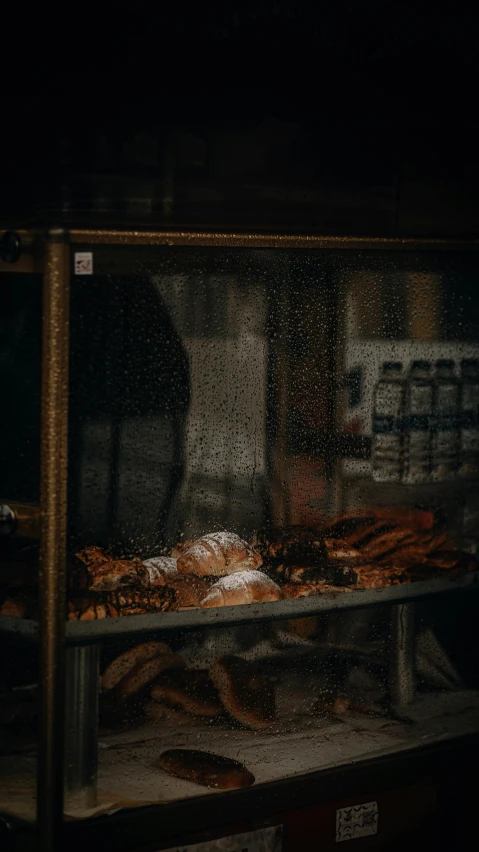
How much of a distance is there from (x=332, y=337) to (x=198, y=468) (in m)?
0.38

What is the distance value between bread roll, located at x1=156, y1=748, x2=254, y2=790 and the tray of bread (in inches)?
10.6

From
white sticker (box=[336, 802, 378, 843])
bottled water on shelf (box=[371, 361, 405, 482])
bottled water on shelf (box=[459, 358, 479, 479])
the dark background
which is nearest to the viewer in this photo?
the dark background

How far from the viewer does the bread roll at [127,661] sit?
2.31 metres

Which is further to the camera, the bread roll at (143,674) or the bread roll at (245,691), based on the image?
the bread roll at (245,691)

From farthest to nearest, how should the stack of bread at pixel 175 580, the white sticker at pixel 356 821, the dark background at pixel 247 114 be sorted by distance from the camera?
the white sticker at pixel 356 821
the stack of bread at pixel 175 580
the dark background at pixel 247 114

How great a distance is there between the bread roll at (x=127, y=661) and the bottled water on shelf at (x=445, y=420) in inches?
28.5

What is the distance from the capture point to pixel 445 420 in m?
2.69

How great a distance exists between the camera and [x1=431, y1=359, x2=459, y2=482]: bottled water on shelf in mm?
2676

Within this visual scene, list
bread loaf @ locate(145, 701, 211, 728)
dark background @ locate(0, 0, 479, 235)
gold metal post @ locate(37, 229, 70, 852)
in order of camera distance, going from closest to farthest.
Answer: gold metal post @ locate(37, 229, 70, 852) → dark background @ locate(0, 0, 479, 235) → bread loaf @ locate(145, 701, 211, 728)

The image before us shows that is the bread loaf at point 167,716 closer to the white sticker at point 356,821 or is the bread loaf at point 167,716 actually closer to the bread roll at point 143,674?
the bread roll at point 143,674

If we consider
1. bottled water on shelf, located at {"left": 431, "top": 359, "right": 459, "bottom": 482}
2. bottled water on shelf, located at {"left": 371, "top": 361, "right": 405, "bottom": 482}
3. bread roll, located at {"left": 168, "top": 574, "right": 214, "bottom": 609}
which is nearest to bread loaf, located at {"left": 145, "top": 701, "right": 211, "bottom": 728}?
bread roll, located at {"left": 168, "top": 574, "right": 214, "bottom": 609}

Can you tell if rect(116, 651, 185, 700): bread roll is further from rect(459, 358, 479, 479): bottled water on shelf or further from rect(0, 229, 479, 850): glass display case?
rect(459, 358, 479, 479): bottled water on shelf

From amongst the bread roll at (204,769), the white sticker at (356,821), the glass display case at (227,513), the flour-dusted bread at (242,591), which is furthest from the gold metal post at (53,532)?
the white sticker at (356,821)

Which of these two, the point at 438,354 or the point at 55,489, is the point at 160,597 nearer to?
the point at 55,489
